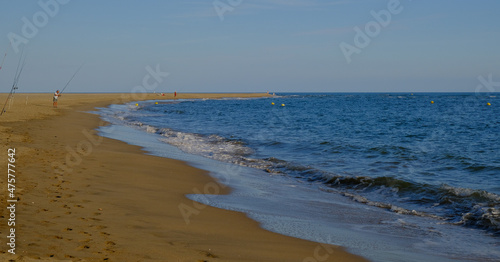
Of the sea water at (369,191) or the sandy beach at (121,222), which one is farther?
the sea water at (369,191)

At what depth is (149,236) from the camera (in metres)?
5.80

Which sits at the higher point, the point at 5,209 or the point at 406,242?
the point at 5,209

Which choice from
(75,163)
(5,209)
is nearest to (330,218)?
(5,209)

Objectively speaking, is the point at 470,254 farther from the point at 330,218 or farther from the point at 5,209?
the point at 5,209

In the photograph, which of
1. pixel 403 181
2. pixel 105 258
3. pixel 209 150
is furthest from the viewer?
pixel 209 150

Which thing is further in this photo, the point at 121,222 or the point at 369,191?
the point at 369,191

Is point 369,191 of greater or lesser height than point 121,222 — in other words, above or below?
below

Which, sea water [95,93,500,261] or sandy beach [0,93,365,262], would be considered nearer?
sandy beach [0,93,365,262]

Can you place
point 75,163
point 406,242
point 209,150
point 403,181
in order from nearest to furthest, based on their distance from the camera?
point 406,242, point 75,163, point 403,181, point 209,150

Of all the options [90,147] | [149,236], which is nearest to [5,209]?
[149,236]

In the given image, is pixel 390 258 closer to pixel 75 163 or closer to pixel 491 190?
pixel 491 190

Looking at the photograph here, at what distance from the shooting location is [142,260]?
4801 mm

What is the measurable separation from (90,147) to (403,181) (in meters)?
10.1

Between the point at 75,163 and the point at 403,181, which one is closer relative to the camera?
the point at 75,163
